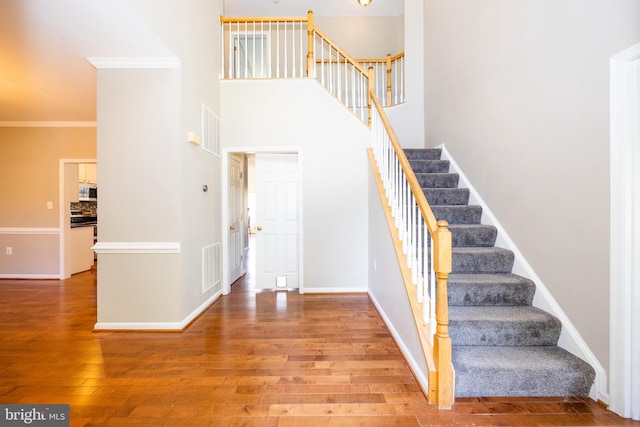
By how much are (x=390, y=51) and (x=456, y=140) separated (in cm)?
360

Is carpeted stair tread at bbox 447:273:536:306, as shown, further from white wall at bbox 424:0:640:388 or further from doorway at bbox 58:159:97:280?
doorway at bbox 58:159:97:280

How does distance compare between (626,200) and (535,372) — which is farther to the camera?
(535,372)

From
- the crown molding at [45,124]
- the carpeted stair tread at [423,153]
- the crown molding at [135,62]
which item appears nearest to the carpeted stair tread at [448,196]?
the carpeted stair tread at [423,153]

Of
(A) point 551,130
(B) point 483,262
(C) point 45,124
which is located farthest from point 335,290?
(C) point 45,124

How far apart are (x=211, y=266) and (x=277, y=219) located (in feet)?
3.89

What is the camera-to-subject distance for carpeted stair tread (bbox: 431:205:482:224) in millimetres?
3117

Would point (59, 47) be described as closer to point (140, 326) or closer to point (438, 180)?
point (140, 326)

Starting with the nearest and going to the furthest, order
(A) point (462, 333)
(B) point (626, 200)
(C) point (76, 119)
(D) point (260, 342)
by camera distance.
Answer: (B) point (626, 200) → (A) point (462, 333) → (D) point (260, 342) → (C) point (76, 119)

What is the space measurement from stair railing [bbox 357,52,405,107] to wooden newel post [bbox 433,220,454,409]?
3982 millimetres

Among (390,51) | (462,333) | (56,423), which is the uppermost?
(390,51)

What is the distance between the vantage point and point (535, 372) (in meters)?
1.86

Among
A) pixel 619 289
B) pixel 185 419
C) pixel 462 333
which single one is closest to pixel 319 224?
pixel 462 333

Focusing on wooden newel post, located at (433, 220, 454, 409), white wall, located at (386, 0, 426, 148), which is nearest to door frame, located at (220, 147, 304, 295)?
white wall, located at (386, 0, 426, 148)

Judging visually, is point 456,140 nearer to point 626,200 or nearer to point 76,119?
point 626,200
